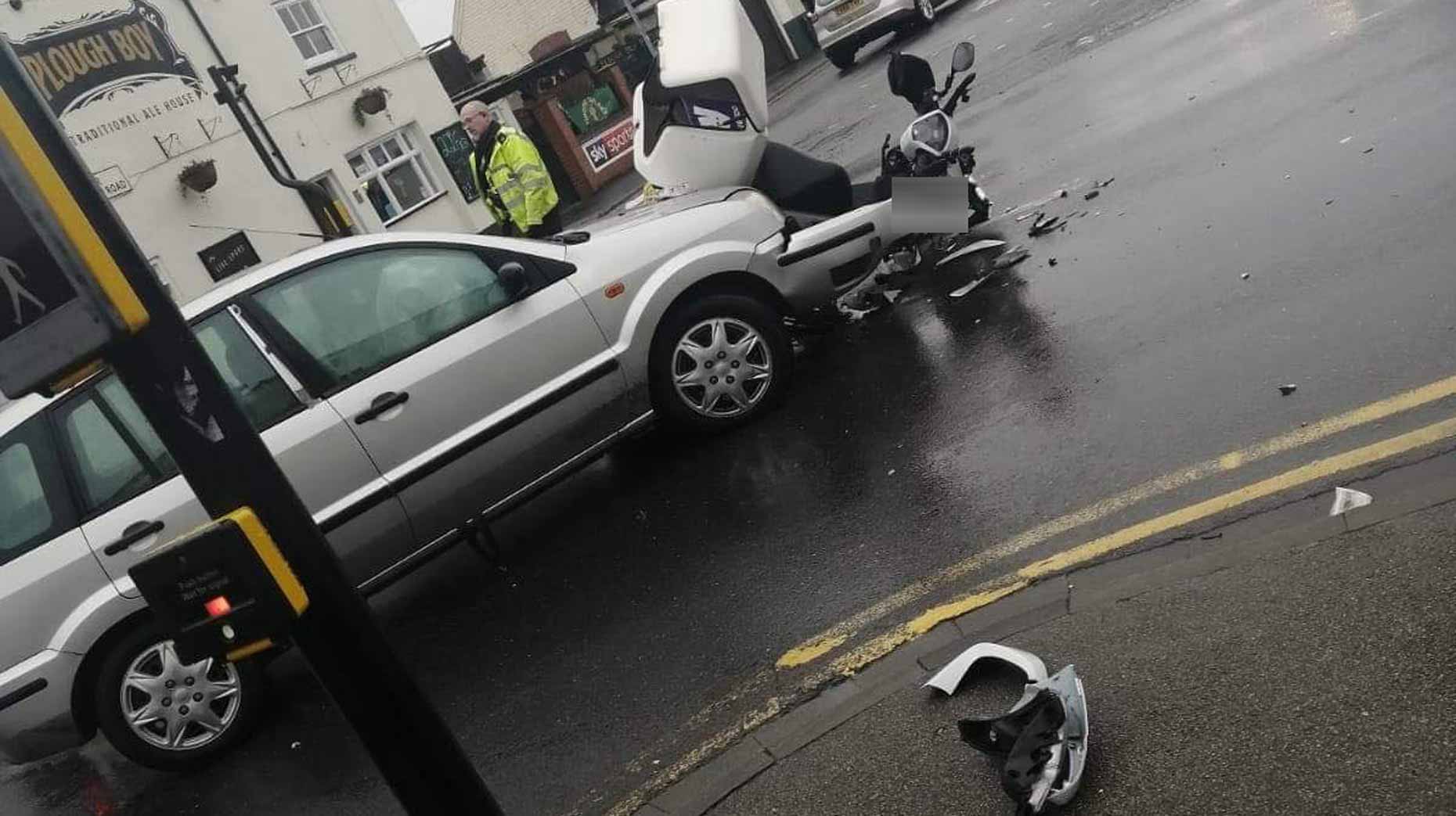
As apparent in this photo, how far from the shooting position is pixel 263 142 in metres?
21.1

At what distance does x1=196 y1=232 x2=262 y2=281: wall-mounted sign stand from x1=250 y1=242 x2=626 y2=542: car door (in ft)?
51.4

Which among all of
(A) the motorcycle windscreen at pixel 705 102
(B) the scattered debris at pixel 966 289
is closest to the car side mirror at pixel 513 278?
(A) the motorcycle windscreen at pixel 705 102

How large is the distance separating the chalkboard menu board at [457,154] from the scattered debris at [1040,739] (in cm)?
2254

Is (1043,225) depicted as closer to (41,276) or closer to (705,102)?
(705,102)

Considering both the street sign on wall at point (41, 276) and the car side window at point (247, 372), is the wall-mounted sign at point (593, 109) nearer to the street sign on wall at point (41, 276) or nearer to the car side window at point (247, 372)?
the car side window at point (247, 372)

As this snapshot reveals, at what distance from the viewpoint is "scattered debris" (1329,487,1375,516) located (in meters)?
3.71

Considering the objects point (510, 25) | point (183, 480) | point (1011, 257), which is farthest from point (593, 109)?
point (183, 480)

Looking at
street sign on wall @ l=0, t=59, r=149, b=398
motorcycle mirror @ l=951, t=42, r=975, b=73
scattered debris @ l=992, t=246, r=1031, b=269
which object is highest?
street sign on wall @ l=0, t=59, r=149, b=398

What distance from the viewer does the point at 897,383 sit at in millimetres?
6215

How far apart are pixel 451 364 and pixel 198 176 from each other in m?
16.5

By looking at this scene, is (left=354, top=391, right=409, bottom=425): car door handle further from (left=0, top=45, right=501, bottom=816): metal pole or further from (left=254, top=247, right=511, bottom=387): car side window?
(left=0, top=45, right=501, bottom=816): metal pole

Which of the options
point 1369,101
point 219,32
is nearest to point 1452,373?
point 1369,101

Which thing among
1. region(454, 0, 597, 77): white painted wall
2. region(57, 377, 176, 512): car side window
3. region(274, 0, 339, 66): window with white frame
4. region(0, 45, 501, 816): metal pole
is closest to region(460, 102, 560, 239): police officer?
region(57, 377, 176, 512): car side window

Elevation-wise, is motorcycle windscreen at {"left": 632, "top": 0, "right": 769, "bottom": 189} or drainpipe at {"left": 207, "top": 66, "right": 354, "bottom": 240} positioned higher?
drainpipe at {"left": 207, "top": 66, "right": 354, "bottom": 240}
